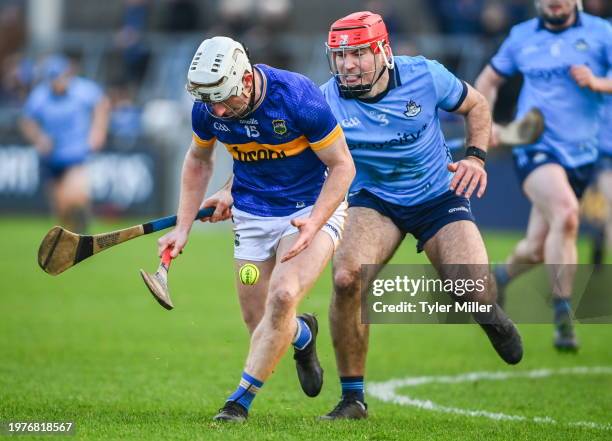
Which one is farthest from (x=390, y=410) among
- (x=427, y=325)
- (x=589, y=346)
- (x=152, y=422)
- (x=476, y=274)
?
(x=427, y=325)

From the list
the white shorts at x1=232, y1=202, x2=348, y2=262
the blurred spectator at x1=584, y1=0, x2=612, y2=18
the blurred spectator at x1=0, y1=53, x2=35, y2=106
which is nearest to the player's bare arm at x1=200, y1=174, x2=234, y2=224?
the white shorts at x1=232, y1=202, x2=348, y2=262

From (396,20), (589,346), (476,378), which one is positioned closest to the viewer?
(476,378)

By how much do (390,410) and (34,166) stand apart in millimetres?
16855

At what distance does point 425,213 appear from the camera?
7.55m

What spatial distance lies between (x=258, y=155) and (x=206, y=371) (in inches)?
104

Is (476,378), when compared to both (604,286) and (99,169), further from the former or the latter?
(99,169)

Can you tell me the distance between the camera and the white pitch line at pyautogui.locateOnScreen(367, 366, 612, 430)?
7.30m

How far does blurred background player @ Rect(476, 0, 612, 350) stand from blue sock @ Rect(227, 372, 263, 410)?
12.9ft

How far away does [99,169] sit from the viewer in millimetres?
23203

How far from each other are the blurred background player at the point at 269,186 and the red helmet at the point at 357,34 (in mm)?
518

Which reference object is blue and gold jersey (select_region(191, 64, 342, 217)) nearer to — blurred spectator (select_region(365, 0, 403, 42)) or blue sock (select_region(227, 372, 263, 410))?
blue sock (select_region(227, 372, 263, 410))

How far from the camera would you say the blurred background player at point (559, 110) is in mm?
9805

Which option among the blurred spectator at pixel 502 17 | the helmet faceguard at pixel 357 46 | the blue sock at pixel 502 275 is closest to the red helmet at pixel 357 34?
the helmet faceguard at pixel 357 46

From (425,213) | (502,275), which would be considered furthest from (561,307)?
(425,213)
